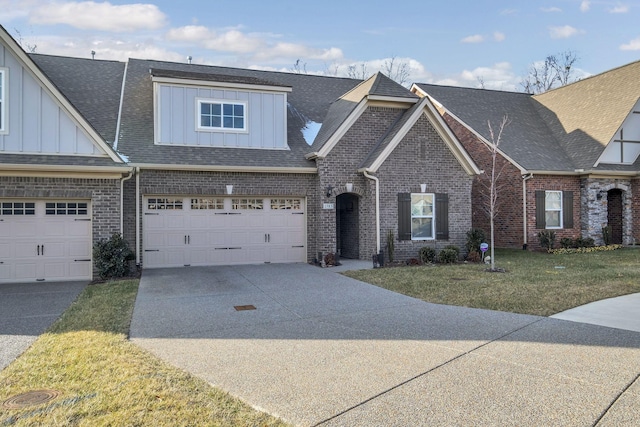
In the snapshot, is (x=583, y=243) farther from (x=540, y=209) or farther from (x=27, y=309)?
(x=27, y=309)

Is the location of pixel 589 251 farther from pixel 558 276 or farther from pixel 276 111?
pixel 276 111

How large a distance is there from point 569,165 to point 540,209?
8.08 feet

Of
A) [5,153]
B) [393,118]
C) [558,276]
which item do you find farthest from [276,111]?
[558,276]

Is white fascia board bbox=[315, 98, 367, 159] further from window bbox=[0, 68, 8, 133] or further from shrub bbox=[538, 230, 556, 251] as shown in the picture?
shrub bbox=[538, 230, 556, 251]

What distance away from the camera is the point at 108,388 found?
455 cm

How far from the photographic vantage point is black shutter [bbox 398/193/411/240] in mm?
15109

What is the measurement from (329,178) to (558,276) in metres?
6.99

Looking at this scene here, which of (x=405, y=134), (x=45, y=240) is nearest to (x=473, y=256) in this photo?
(x=405, y=134)

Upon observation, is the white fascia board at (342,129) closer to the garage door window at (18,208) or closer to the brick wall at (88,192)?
the brick wall at (88,192)

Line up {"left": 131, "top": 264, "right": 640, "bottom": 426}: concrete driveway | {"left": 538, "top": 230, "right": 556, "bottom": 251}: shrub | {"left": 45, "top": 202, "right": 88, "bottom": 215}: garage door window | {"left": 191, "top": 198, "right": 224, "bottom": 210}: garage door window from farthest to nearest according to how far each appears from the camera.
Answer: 1. {"left": 538, "top": 230, "right": 556, "bottom": 251}: shrub
2. {"left": 191, "top": 198, "right": 224, "bottom": 210}: garage door window
3. {"left": 45, "top": 202, "right": 88, "bottom": 215}: garage door window
4. {"left": 131, "top": 264, "right": 640, "bottom": 426}: concrete driveway

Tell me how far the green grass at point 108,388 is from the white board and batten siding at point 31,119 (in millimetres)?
6773

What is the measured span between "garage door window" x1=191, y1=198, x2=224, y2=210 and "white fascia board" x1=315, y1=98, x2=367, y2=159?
334 cm

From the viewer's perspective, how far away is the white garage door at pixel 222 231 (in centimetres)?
1385

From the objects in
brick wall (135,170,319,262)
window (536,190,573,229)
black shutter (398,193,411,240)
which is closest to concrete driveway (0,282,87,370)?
brick wall (135,170,319,262)
